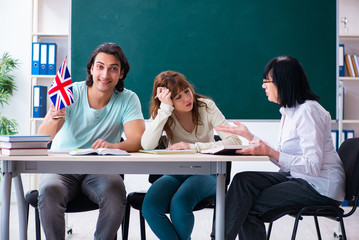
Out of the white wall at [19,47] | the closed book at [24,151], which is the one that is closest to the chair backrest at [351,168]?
the closed book at [24,151]

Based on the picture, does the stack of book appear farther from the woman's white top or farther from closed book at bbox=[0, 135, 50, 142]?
the woman's white top

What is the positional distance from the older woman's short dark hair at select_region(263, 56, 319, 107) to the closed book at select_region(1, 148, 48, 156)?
45.4 inches

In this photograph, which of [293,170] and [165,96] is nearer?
[293,170]

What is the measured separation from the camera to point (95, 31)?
177 inches

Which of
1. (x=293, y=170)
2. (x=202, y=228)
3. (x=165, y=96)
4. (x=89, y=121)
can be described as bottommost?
(x=202, y=228)

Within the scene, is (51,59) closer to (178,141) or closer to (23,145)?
(178,141)

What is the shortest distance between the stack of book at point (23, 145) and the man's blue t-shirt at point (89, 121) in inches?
21.1

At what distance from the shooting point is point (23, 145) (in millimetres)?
1803

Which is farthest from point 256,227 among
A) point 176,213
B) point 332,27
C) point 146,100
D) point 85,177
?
point 332,27

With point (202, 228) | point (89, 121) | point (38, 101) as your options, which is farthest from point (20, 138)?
point (38, 101)

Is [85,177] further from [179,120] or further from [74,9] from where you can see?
[74,9]

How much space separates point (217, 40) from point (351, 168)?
2653mm

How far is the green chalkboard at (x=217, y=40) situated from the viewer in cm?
445

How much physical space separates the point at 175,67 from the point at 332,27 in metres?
1.66
